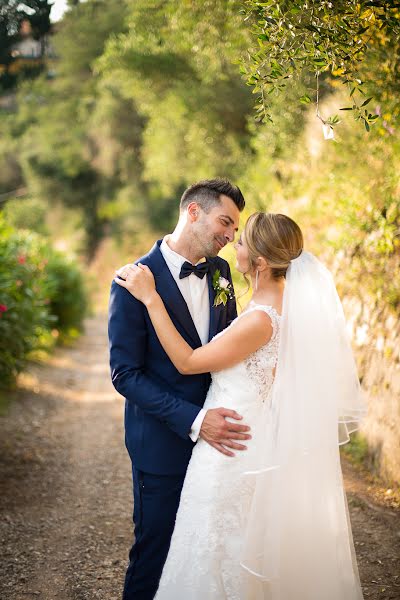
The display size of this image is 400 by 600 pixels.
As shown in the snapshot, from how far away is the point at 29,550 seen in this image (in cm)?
421

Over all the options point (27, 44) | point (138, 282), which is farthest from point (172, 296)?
point (27, 44)

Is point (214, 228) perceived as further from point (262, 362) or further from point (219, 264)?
point (262, 362)

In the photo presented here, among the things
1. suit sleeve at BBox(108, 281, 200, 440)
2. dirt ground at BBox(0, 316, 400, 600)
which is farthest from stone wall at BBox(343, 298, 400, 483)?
suit sleeve at BBox(108, 281, 200, 440)

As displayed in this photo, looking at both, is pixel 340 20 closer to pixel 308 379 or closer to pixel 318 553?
pixel 308 379

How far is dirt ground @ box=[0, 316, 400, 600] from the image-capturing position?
150 inches

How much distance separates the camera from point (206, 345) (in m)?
2.71

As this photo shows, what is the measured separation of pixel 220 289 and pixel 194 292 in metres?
0.13

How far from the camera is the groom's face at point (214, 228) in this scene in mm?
2979

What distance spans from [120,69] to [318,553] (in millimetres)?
12637

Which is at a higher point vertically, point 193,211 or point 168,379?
point 193,211

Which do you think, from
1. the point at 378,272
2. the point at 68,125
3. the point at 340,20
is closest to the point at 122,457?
the point at 378,272

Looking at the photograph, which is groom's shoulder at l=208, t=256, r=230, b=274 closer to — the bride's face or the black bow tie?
the black bow tie

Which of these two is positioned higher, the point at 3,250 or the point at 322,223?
the point at 322,223

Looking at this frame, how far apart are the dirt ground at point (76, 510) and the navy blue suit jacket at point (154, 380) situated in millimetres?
1361
